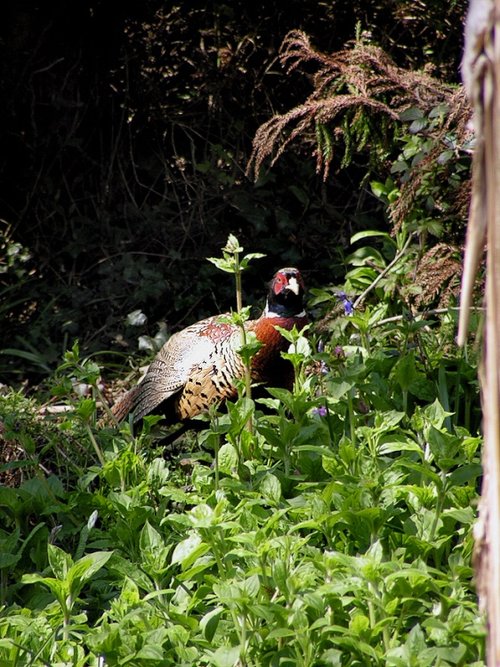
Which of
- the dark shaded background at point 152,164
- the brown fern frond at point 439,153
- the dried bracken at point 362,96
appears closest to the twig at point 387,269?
the brown fern frond at point 439,153

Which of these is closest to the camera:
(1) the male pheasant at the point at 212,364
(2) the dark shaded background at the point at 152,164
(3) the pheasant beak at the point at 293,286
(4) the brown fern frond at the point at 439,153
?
(4) the brown fern frond at the point at 439,153

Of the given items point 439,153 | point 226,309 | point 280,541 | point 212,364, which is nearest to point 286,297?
point 212,364

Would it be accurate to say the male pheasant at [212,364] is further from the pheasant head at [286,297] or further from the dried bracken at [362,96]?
the dried bracken at [362,96]

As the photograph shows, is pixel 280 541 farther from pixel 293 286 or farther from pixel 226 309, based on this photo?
pixel 226 309

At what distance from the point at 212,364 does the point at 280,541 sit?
5.84 feet

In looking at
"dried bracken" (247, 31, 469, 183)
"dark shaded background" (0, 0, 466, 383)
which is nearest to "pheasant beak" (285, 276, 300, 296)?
"dried bracken" (247, 31, 469, 183)

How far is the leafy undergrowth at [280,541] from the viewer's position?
2.54 meters

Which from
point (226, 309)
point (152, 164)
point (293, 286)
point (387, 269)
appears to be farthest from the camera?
point (152, 164)

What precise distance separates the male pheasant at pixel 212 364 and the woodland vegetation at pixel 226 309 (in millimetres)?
143

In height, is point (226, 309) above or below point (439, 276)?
below

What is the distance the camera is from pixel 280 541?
2.73 m

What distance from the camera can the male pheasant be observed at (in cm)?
436

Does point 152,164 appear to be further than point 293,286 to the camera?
Yes

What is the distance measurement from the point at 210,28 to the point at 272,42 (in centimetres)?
45
